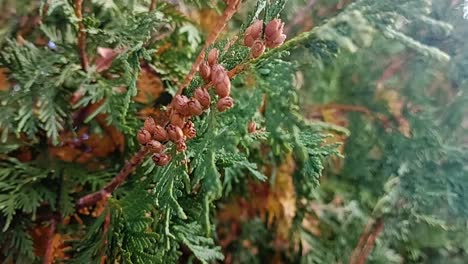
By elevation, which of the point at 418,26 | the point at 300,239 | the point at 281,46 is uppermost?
the point at 281,46

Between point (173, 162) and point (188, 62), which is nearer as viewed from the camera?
point (173, 162)

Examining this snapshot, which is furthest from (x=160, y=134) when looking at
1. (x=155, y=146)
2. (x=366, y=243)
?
(x=366, y=243)

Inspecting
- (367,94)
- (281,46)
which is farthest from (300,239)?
(281,46)

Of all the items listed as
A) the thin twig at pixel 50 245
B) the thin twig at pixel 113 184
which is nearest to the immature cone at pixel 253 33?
the thin twig at pixel 113 184

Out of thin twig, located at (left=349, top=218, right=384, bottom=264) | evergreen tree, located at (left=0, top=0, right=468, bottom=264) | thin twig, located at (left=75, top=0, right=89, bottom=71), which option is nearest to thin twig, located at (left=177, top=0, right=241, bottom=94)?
evergreen tree, located at (left=0, top=0, right=468, bottom=264)

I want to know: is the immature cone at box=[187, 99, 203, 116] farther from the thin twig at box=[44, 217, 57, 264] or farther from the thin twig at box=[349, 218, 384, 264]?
the thin twig at box=[349, 218, 384, 264]

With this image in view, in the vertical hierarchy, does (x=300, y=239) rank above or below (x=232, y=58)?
below

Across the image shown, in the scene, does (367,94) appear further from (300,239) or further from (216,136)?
(216,136)
